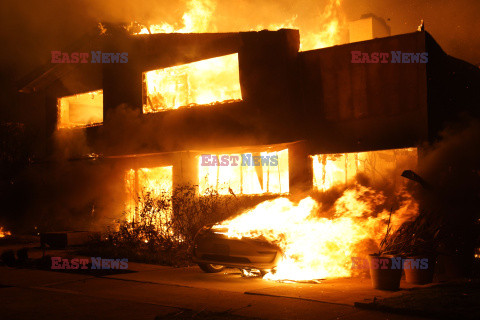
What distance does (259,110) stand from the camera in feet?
49.1

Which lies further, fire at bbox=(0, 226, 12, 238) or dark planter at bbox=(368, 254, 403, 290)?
fire at bbox=(0, 226, 12, 238)

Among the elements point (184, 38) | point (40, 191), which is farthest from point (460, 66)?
point (40, 191)

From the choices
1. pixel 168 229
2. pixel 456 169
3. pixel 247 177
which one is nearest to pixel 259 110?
pixel 247 177

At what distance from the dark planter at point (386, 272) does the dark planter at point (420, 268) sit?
0.42 m

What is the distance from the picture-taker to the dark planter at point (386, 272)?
344 inches

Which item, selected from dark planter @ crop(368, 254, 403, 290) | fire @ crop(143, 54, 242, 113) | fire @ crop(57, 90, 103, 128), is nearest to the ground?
dark planter @ crop(368, 254, 403, 290)

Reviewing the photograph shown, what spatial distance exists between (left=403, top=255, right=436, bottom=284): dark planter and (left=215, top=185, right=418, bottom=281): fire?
1.42 metres

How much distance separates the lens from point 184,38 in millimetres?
16688

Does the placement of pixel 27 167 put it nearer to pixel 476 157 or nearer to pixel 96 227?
pixel 96 227

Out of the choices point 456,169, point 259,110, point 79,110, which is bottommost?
point 456,169

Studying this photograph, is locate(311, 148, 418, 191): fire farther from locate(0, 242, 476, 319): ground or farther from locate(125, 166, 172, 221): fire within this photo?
locate(125, 166, 172, 221): fire

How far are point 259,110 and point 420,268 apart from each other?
7.33 metres

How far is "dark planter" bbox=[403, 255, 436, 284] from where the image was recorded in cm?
912

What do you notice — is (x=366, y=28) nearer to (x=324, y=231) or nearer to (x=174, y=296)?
(x=324, y=231)
